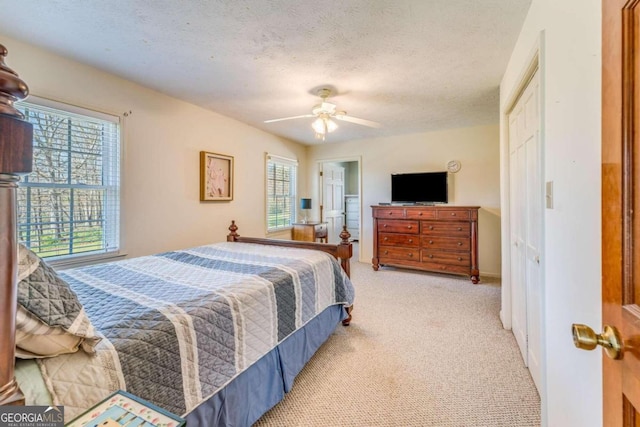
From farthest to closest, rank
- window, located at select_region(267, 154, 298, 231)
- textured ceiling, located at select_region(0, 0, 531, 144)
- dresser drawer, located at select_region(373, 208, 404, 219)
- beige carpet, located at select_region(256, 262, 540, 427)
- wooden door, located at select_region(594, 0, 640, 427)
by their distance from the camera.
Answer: window, located at select_region(267, 154, 298, 231)
dresser drawer, located at select_region(373, 208, 404, 219)
textured ceiling, located at select_region(0, 0, 531, 144)
beige carpet, located at select_region(256, 262, 540, 427)
wooden door, located at select_region(594, 0, 640, 427)

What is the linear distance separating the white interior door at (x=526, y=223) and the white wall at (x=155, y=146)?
3243 millimetres

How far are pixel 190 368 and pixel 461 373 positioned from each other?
1.74m

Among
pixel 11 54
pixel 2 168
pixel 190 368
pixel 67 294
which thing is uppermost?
pixel 11 54

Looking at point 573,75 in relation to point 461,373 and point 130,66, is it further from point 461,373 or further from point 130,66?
point 130,66

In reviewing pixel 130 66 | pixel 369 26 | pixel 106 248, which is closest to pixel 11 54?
pixel 130 66

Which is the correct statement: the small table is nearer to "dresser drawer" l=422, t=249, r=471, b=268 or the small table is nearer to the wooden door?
"dresser drawer" l=422, t=249, r=471, b=268

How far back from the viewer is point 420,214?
4.13 metres

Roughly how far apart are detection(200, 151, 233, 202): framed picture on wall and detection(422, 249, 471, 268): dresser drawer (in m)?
3.04

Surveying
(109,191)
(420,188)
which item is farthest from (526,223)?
(109,191)

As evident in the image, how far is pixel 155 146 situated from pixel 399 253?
3644mm

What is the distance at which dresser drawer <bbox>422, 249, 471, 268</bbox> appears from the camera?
3842 millimetres

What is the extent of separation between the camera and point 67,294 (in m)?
0.92

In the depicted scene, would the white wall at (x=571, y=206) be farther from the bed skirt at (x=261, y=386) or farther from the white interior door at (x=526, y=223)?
the bed skirt at (x=261, y=386)

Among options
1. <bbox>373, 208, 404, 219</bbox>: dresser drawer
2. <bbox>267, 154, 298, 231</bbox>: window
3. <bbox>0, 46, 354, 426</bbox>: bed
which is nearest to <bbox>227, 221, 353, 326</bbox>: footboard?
<bbox>0, 46, 354, 426</bbox>: bed
